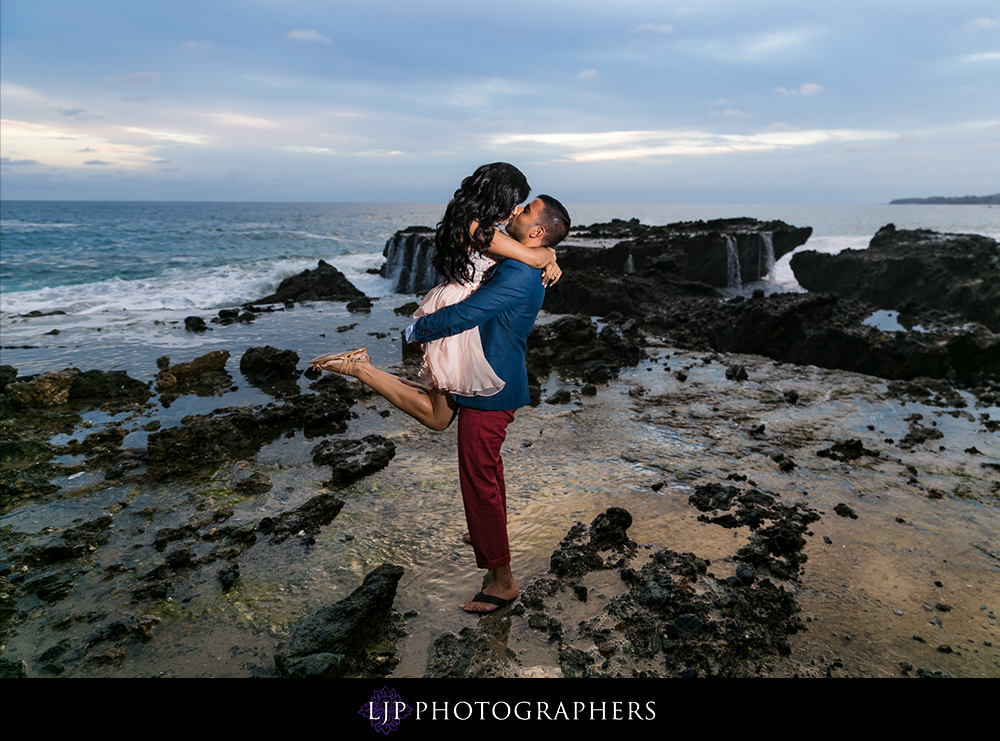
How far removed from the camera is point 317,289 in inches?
612

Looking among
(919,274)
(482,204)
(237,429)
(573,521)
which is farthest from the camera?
(919,274)

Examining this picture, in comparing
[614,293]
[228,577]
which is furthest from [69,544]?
[614,293]

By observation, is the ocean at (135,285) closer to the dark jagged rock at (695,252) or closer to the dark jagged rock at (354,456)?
the dark jagged rock at (695,252)

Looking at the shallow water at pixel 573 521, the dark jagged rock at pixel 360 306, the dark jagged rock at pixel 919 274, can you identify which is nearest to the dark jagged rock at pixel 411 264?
the dark jagged rock at pixel 360 306

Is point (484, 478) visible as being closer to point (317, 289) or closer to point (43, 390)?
point (43, 390)

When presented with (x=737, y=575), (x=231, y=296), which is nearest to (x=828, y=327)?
(x=737, y=575)

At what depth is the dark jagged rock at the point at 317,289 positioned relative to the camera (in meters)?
15.0

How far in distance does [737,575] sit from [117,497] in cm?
456

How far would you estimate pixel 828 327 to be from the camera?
810cm

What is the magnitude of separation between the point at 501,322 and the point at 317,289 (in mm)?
14325

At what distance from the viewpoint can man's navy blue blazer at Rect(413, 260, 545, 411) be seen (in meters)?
2.32

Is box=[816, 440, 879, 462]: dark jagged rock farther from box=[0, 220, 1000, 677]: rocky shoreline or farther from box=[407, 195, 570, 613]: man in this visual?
box=[407, 195, 570, 613]: man
